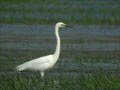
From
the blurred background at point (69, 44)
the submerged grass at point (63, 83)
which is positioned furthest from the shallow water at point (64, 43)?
the submerged grass at point (63, 83)

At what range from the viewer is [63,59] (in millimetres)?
16641

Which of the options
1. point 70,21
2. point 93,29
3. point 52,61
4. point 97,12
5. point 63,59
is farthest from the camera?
point 97,12

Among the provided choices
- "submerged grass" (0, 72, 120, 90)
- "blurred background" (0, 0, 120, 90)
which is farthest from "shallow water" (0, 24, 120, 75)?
"submerged grass" (0, 72, 120, 90)

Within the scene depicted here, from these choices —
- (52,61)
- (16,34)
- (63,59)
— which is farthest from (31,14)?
(52,61)

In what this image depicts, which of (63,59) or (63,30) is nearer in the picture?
(63,59)

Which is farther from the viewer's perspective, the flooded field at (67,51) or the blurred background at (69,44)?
the blurred background at (69,44)

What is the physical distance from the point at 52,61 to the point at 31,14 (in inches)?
971

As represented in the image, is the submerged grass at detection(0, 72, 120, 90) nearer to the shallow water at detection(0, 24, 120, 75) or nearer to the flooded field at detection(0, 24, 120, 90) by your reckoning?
the flooded field at detection(0, 24, 120, 90)

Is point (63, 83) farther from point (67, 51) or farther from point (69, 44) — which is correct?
point (69, 44)

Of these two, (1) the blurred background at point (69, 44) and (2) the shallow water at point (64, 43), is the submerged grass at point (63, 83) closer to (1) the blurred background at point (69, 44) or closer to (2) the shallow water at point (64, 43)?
(1) the blurred background at point (69, 44)

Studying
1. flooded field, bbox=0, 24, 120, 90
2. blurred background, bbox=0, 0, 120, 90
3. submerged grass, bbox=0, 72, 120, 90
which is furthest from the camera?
blurred background, bbox=0, 0, 120, 90

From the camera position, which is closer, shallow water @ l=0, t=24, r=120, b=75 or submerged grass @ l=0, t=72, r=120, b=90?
submerged grass @ l=0, t=72, r=120, b=90

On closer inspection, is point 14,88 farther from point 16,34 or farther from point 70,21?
point 70,21

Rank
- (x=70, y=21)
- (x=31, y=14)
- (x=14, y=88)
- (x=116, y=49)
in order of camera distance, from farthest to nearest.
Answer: (x=31, y=14) → (x=70, y=21) → (x=116, y=49) → (x=14, y=88)
